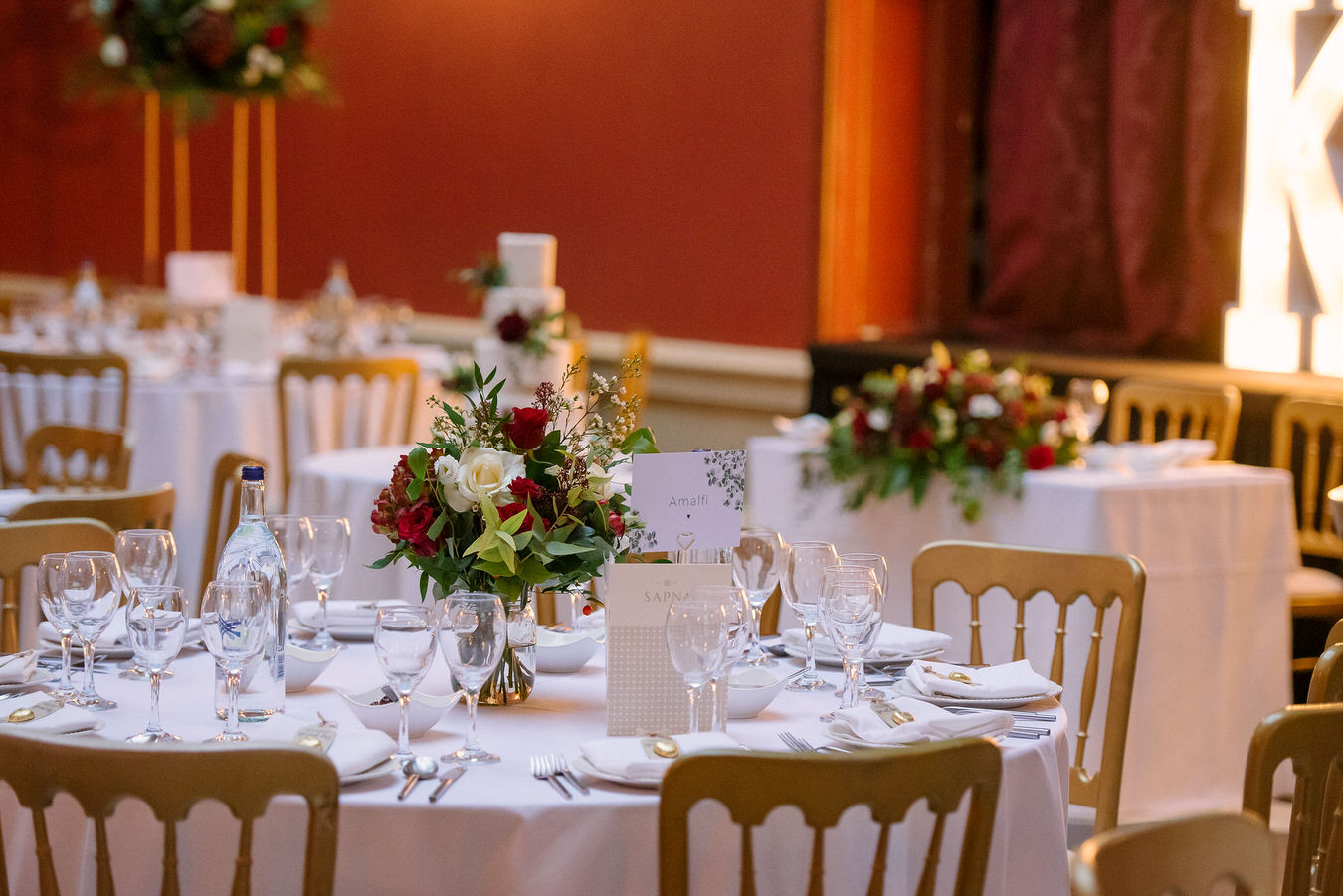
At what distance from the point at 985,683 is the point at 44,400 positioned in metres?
3.76

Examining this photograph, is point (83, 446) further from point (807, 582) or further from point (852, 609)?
point (852, 609)

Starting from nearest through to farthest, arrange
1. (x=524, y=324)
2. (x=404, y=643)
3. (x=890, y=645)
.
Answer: (x=404, y=643) → (x=890, y=645) → (x=524, y=324)

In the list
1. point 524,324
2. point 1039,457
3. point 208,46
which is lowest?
point 1039,457

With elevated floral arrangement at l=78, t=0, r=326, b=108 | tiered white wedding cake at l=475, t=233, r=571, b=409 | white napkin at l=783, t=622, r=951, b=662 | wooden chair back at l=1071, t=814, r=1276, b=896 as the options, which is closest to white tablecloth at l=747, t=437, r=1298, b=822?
tiered white wedding cake at l=475, t=233, r=571, b=409

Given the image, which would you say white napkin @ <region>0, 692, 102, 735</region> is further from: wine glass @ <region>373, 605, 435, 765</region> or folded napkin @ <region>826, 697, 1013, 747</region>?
folded napkin @ <region>826, 697, 1013, 747</region>

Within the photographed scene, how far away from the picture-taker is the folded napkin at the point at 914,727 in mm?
1917

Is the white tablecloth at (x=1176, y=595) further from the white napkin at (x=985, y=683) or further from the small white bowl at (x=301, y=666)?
the small white bowl at (x=301, y=666)

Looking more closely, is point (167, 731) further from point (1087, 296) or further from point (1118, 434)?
point (1087, 296)

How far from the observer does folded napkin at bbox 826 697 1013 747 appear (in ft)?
6.29

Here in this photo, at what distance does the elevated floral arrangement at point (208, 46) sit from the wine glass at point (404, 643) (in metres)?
5.00

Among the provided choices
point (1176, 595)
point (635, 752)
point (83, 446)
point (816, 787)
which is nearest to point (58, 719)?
point (635, 752)

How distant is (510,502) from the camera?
2.01m

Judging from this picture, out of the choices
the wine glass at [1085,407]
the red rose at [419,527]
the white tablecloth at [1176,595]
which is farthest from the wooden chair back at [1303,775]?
the wine glass at [1085,407]

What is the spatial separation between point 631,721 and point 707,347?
4438mm
